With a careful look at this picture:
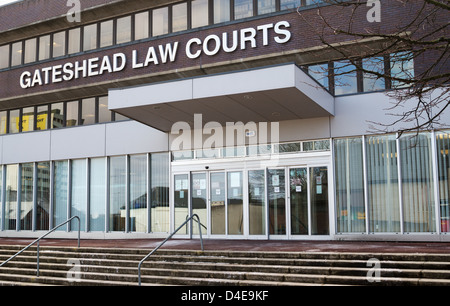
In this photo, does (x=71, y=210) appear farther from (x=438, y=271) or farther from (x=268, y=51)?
(x=438, y=271)

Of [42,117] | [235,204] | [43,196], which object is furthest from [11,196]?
[235,204]

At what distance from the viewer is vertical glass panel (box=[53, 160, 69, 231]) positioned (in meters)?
18.6

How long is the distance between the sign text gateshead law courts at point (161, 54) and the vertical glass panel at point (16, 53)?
0.93 m

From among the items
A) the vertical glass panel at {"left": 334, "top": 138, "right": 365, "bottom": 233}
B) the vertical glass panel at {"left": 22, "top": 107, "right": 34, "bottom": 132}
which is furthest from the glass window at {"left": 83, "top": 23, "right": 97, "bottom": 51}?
the vertical glass panel at {"left": 334, "top": 138, "right": 365, "bottom": 233}

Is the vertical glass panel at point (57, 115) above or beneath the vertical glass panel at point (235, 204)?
above

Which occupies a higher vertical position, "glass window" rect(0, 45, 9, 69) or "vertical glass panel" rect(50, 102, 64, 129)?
"glass window" rect(0, 45, 9, 69)

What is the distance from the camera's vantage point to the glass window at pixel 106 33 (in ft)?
60.7

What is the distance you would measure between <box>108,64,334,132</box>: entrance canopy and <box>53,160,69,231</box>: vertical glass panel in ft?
18.3

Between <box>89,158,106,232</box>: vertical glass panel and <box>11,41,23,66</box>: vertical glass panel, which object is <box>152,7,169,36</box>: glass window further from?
<box>11,41,23,66</box>: vertical glass panel

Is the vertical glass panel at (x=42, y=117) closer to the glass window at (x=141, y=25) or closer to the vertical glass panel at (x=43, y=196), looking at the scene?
the vertical glass panel at (x=43, y=196)

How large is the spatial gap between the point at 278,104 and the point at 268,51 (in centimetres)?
290

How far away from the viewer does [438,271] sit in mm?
8906

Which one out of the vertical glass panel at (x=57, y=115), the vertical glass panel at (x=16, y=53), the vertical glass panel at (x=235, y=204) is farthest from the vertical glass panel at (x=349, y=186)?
the vertical glass panel at (x=16, y=53)
